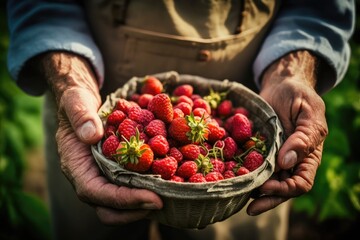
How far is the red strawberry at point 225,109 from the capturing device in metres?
1.68

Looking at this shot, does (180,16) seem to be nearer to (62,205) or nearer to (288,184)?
(288,184)

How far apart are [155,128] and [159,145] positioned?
82 millimetres

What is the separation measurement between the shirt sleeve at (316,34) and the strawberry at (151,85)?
461 mm

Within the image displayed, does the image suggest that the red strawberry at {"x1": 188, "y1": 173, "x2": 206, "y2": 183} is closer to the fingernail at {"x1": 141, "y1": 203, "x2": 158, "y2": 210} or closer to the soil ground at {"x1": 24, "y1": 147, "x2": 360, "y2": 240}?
the fingernail at {"x1": 141, "y1": 203, "x2": 158, "y2": 210}

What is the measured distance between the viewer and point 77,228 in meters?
2.17

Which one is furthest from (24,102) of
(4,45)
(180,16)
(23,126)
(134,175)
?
(134,175)

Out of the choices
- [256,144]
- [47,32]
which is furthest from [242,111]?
[47,32]

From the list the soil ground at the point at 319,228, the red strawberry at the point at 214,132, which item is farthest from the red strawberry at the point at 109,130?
the soil ground at the point at 319,228

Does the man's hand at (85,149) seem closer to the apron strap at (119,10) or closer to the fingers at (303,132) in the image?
the apron strap at (119,10)

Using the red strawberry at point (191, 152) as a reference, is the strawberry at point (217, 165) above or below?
below

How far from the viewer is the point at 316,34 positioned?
1.84m

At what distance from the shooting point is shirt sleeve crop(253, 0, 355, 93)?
5.91 ft

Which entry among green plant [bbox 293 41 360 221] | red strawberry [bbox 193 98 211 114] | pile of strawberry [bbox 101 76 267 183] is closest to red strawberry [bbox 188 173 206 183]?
pile of strawberry [bbox 101 76 267 183]

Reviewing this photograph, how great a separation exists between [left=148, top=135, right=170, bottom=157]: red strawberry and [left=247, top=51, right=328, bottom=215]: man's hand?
35 centimetres
